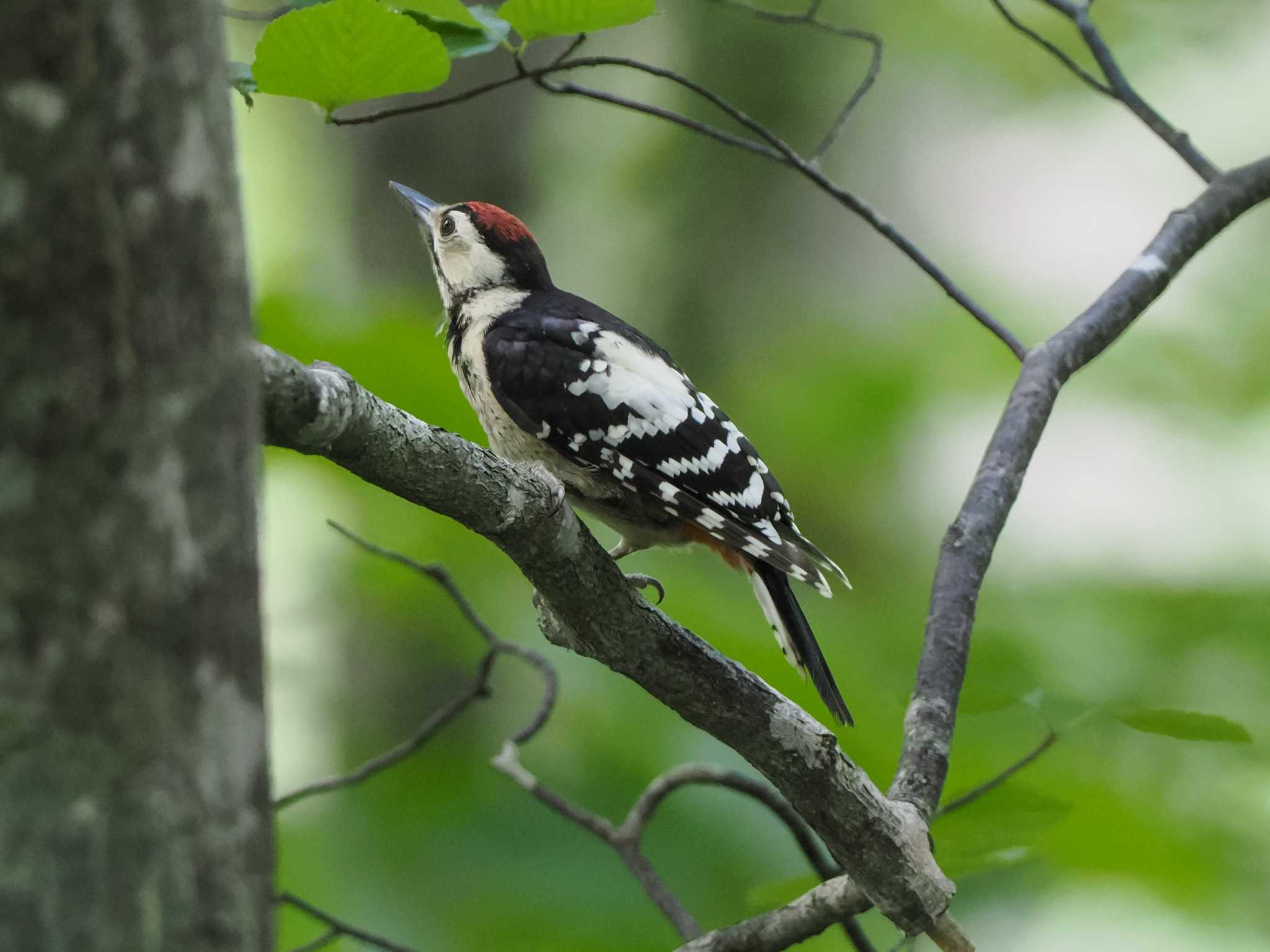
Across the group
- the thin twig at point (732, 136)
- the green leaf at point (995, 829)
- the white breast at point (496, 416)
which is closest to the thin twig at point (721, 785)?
the green leaf at point (995, 829)

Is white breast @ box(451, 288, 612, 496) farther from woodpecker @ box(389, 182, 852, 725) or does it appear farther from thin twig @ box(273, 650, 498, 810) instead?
thin twig @ box(273, 650, 498, 810)

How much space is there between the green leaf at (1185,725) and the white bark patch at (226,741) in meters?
1.44

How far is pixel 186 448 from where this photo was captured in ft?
2.09

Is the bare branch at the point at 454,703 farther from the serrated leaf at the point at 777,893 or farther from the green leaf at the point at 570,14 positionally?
the green leaf at the point at 570,14

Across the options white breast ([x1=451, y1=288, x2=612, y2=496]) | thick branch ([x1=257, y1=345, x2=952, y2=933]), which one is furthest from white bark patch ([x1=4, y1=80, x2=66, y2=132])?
white breast ([x1=451, y1=288, x2=612, y2=496])


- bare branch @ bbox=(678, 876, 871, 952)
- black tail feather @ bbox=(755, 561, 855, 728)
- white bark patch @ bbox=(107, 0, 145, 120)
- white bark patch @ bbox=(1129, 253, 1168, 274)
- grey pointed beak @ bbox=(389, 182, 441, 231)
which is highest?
white bark patch @ bbox=(1129, 253, 1168, 274)

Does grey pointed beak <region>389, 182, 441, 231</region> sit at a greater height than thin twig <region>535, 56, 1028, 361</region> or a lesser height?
lesser

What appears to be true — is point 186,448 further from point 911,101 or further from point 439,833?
point 911,101

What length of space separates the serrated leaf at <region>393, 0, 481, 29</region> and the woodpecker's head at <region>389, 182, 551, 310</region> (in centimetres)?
119

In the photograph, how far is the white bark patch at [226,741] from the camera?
0.65m

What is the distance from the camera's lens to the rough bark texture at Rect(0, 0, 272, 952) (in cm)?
59

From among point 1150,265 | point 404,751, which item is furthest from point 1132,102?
point 404,751

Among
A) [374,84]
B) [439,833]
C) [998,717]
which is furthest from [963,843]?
[439,833]

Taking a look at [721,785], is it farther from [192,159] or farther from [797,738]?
[192,159]
